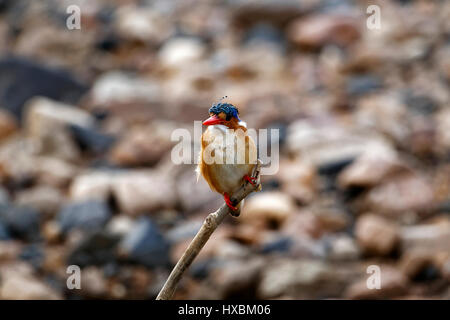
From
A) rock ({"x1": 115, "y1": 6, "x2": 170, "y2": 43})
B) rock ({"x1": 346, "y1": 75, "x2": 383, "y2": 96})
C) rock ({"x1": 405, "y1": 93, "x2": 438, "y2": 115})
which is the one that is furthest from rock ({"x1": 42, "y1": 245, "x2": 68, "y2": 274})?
rock ({"x1": 115, "y1": 6, "x2": 170, "y2": 43})

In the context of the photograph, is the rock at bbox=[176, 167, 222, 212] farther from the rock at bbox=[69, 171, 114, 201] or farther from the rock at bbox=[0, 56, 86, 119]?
the rock at bbox=[0, 56, 86, 119]

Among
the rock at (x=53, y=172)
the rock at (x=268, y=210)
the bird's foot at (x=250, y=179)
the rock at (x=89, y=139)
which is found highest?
the rock at (x=89, y=139)

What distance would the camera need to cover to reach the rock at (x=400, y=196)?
687cm

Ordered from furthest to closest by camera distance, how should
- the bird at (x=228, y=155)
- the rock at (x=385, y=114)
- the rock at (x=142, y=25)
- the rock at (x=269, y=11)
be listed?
the rock at (x=142, y=25) < the rock at (x=269, y=11) < the rock at (x=385, y=114) < the bird at (x=228, y=155)

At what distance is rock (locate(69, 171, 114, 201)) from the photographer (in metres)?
7.36

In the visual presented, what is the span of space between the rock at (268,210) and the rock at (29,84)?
17.1ft

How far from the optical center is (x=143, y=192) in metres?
7.36

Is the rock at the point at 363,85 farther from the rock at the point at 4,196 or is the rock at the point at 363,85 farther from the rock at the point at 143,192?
the rock at the point at 4,196

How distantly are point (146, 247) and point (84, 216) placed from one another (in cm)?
99

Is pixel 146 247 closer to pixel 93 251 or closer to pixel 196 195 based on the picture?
pixel 93 251

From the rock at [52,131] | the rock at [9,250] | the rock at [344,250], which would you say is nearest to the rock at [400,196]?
the rock at [344,250]

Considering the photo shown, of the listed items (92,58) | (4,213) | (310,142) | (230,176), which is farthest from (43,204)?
(92,58)

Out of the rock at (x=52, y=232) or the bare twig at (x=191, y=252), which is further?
the rock at (x=52, y=232)

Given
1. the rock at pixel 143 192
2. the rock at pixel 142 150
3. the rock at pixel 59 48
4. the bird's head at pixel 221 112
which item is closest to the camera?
the bird's head at pixel 221 112
